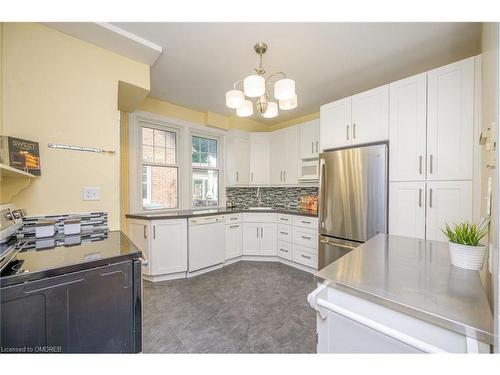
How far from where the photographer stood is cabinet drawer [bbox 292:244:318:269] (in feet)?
9.24

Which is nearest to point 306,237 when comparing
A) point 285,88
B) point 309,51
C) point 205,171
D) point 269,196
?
point 269,196

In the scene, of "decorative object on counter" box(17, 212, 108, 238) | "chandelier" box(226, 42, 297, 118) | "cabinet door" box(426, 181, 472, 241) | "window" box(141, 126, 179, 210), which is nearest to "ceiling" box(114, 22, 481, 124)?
"chandelier" box(226, 42, 297, 118)

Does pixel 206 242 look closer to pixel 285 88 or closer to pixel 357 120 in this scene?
pixel 285 88

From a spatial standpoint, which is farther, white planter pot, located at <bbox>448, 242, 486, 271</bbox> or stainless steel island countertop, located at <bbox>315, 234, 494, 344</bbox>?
white planter pot, located at <bbox>448, 242, 486, 271</bbox>

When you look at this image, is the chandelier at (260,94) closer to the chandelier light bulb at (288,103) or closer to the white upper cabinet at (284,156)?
the chandelier light bulb at (288,103)

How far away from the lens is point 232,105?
1602 mm

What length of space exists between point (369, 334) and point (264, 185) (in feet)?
10.2

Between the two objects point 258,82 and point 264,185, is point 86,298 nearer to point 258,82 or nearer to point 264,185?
point 258,82

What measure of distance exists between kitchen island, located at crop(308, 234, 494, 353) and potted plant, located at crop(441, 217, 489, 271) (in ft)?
0.12

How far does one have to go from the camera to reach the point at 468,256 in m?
0.87

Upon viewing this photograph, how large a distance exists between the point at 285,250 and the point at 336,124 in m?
1.97

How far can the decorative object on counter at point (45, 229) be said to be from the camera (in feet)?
4.50

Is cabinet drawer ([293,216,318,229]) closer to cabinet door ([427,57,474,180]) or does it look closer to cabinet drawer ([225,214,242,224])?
cabinet drawer ([225,214,242,224])

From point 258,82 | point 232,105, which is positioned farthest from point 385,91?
point 232,105
